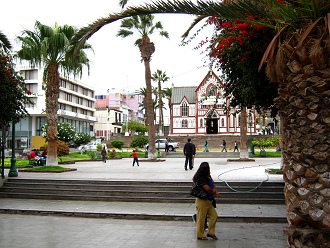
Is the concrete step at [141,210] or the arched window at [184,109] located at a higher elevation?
the arched window at [184,109]

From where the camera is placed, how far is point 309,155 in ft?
16.6

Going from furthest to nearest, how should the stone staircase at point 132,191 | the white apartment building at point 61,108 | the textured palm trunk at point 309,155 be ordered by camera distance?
the white apartment building at point 61,108, the stone staircase at point 132,191, the textured palm trunk at point 309,155

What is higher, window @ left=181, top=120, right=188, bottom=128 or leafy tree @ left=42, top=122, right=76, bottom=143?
window @ left=181, top=120, right=188, bottom=128

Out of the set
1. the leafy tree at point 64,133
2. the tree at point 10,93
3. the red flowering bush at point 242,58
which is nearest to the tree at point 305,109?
the red flowering bush at point 242,58

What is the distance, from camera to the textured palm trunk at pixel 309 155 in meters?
4.95

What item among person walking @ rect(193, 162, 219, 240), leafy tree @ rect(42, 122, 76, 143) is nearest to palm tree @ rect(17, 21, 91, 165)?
person walking @ rect(193, 162, 219, 240)

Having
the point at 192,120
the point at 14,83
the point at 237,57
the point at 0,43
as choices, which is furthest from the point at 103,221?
the point at 192,120

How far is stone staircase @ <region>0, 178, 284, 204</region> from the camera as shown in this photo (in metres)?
11.3

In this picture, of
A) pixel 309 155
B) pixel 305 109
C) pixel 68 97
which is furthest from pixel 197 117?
pixel 309 155

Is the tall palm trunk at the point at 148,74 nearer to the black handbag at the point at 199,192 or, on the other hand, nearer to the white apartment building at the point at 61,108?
the black handbag at the point at 199,192

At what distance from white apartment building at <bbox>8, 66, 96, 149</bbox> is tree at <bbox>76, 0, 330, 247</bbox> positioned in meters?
55.6

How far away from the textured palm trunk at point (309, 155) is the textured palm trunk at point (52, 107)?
15.4 m

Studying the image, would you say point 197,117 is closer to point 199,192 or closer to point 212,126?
point 212,126

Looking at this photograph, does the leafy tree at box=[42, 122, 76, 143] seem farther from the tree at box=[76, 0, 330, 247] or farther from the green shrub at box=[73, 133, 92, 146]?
the tree at box=[76, 0, 330, 247]
